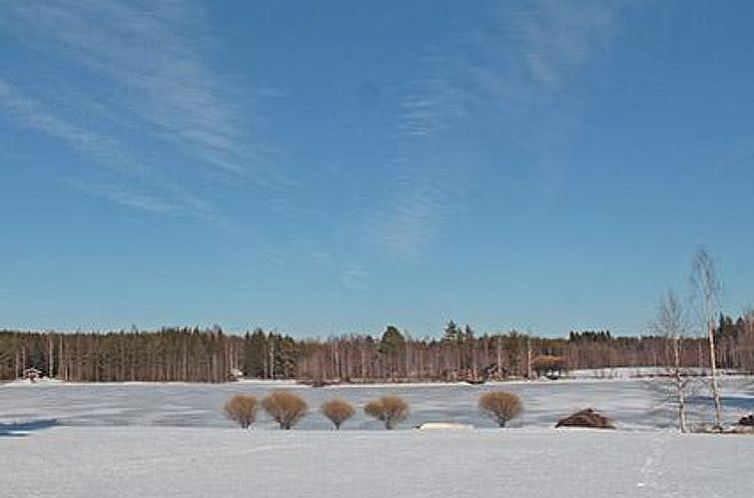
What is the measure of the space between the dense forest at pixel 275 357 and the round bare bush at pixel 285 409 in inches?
2951

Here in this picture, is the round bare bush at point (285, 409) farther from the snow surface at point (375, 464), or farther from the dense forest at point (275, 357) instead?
the dense forest at point (275, 357)

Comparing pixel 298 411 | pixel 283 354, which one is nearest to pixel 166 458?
pixel 298 411

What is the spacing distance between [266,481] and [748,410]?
120 ft

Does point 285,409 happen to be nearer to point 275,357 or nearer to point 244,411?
point 244,411

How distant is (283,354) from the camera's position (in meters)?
126

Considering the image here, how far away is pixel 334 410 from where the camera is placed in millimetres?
37031

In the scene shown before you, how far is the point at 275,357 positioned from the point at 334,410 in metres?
90.7

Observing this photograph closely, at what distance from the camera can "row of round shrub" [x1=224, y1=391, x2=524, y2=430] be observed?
3688 centimetres

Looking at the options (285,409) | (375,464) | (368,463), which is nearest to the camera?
(375,464)

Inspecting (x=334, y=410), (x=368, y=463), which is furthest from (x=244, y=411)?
(x=368, y=463)

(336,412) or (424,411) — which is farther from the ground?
(336,412)

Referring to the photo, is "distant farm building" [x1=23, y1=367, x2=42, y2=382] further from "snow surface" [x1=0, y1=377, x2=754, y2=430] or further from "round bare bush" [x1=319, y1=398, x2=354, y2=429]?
"round bare bush" [x1=319, y1=398, x2=354, y2=429]

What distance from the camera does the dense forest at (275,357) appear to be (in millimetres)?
120875

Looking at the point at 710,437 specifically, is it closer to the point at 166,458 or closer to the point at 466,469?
the point at 466,469
